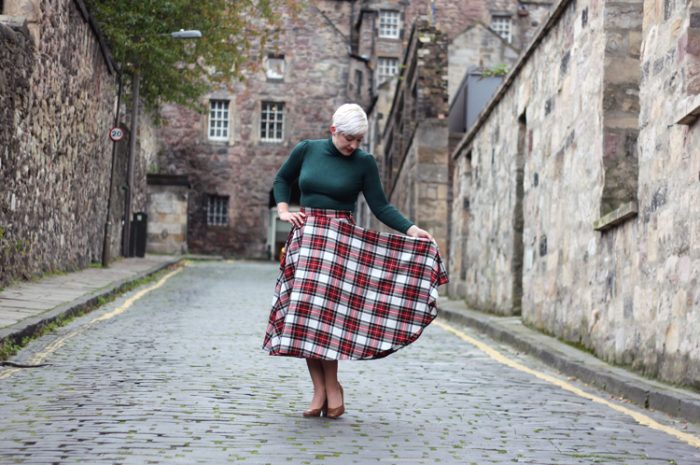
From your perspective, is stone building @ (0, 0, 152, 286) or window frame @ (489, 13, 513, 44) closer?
stone building @ (0, 0, 152, 286)

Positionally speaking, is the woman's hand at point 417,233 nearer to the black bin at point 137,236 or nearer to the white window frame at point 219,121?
the black bin at point 137,236

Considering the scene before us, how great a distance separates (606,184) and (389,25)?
145 feet

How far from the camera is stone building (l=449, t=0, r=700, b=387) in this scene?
8031mm

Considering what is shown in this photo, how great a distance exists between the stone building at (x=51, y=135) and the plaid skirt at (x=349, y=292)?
27.5 ft

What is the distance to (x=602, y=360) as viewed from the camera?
983cm

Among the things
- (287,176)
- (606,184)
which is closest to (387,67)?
(606,184)

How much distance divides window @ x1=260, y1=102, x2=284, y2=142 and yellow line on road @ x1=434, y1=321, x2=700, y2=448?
3733 centimetres

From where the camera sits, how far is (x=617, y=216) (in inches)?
375

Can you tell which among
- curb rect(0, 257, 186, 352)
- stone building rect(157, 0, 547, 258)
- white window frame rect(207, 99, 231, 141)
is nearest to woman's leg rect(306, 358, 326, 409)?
curb rect(0, 257, 186, 352)

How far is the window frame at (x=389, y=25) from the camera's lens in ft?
176

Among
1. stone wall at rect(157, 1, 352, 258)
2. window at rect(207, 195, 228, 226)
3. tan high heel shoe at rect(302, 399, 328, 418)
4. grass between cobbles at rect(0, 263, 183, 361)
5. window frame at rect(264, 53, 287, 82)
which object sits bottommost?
tan high heel shoe at rect(302, 399, 328, 418)

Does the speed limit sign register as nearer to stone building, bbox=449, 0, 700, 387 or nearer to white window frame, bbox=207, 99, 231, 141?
stone building, bbox=449, 0, 700, 387

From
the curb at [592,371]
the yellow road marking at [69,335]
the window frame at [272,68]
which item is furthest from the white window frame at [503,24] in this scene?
the curb at [592,371]

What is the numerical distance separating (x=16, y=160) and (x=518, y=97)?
661 cm
